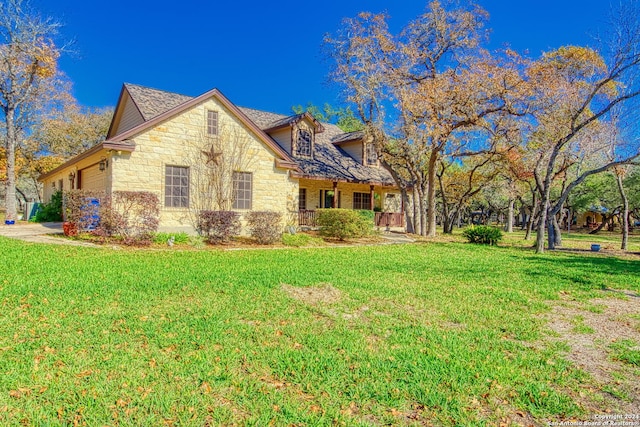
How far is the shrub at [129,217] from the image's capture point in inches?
420

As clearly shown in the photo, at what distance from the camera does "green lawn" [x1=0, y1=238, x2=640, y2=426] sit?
9.04ft

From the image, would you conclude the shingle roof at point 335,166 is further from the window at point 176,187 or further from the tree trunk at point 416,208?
the window at point 176,187

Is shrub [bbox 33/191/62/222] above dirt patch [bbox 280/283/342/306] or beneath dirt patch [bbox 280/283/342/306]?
above

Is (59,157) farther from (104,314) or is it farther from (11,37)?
(104,314)

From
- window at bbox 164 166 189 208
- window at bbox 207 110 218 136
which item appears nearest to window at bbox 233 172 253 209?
window at bbox 207 110 218 136

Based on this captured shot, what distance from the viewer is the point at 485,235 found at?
16.2 metres

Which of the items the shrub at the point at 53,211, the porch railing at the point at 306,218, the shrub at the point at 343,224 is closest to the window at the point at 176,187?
the shrub at the point at 343,224

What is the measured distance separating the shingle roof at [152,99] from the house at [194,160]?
0.14ft

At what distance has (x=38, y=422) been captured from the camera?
251 centimetres

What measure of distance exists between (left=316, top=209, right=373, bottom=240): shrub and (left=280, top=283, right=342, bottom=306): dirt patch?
27.0 feet

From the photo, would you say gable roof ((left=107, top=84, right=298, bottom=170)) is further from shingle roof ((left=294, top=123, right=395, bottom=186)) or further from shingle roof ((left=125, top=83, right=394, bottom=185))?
shingle roof ((left=294, top=123, right=395, bottom=186))

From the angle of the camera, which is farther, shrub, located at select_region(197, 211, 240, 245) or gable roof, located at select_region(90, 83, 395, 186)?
gable roof, located at select_region(90, 83, 395, 186)

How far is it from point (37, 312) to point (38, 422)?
101 inches

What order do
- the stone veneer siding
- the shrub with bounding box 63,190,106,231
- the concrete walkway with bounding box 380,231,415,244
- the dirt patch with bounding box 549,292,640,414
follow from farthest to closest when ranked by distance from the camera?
the concrete walkway with bounding box 380,231,415,244
the stone veneer siding
the shrub with bounding box 63,190,106,231
the dirt patch with bounding box 549,292,640,414
